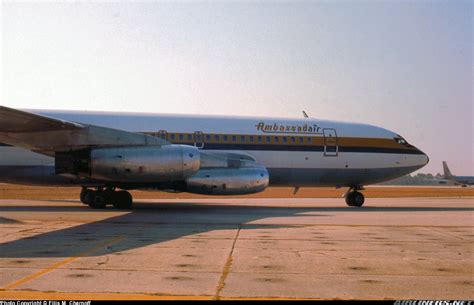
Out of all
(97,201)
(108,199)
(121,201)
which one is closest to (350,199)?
(121,201)

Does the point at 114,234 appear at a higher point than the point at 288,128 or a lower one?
lower

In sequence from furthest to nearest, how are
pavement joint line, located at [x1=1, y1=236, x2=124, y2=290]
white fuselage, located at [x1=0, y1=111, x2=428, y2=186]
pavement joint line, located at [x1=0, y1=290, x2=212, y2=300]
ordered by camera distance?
white fuselage, located at [x1=0, y1=111, x2=428, y2=186], pavement joint line, located at [x1=1, y1=236, x2=124, y2=290], pavement joint line, located at [x1=0, y1=290, x2=212, y2=300]

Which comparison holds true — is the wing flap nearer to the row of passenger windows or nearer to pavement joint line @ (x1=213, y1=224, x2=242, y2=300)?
the row of passenger windows

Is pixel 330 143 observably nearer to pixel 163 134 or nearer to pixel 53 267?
pixel 163 134

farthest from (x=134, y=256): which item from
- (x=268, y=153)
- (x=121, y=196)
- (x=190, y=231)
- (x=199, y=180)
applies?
(x=268, y=153)

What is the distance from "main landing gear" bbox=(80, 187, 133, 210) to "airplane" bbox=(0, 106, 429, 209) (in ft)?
0.12

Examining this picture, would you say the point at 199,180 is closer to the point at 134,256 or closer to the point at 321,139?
the point at 321,139

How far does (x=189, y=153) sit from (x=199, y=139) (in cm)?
409

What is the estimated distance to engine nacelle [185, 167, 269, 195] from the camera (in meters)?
17.1

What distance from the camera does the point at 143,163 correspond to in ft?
49.2

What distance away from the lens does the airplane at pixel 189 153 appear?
48.3 feet

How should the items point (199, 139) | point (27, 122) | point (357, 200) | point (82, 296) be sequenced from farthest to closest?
1. point (357, 200)
2. point (199, 139)
3. point (27, 122)
4. point (82, 296)

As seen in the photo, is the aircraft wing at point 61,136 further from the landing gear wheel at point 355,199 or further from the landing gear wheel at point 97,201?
the landing gear wheel at point 355,199

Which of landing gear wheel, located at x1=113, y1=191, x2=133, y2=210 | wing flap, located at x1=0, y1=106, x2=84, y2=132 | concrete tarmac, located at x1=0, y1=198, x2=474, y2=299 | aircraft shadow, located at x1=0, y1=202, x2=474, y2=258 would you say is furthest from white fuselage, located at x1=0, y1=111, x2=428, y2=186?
concrete tarmac, located at x1=0, y1=198, x2=474, y2=299
